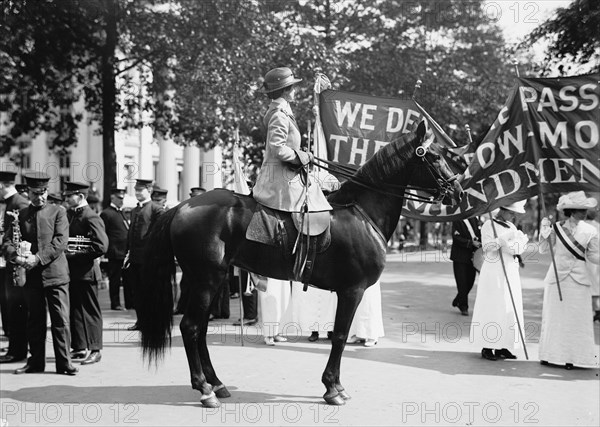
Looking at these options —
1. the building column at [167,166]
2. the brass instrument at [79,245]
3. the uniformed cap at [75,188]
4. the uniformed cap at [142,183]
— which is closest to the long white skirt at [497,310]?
the brass instrument at [79,245]

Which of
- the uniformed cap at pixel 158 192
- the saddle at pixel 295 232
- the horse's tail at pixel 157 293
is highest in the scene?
the uniformed cap at pixel 158 192

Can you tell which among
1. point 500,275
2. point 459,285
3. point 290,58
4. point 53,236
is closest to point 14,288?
point 53,236

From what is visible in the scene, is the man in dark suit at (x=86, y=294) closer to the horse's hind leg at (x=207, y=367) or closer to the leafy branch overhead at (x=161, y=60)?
the horse's hind leg at (x=207, y=367)

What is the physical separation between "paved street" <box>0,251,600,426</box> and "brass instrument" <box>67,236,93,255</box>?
1.34 meters

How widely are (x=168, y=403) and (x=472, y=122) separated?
81.7 ft

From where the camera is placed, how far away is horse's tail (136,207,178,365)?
6.56m

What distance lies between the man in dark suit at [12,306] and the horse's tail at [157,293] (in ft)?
6.24

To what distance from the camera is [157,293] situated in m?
6.63

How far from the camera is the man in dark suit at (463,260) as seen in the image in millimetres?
12961

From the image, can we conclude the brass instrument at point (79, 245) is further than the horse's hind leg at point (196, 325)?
Yes

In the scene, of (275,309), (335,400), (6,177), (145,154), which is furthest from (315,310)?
(145,154)

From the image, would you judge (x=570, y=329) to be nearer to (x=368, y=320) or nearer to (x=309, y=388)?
(x=368, y=320)

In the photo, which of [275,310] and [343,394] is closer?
[343,394]

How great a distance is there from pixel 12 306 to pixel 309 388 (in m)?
3.70
